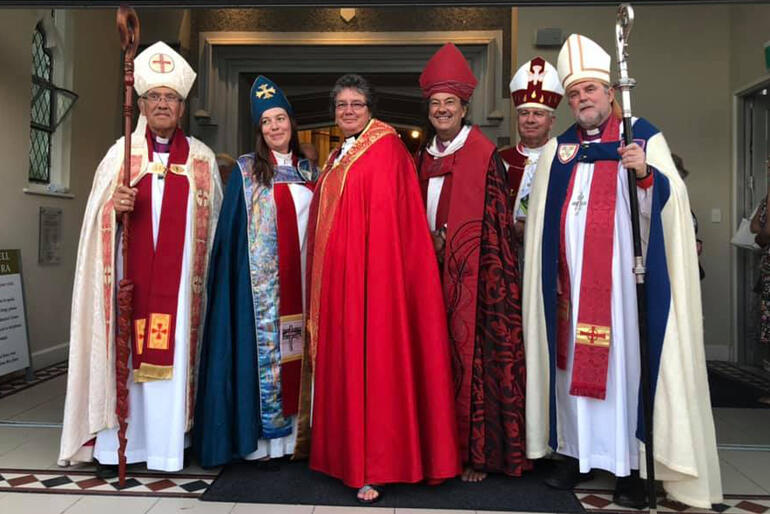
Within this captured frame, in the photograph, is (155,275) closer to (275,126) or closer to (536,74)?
(275,126)

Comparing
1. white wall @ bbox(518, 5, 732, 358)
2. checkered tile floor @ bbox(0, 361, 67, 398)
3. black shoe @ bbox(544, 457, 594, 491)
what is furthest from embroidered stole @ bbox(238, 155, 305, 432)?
white wall @ bbox(518, 5, 732, 358)

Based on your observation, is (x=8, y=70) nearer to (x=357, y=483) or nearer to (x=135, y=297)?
(x=135, y=297)

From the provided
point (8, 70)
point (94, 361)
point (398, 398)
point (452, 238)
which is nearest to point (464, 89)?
point (452, 238)

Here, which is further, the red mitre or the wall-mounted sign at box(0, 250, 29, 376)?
the wall-mounted sign at box(0, 250, 29, 376)

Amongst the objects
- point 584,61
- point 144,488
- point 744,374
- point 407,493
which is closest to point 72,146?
point 144,488

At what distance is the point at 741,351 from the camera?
5.79m

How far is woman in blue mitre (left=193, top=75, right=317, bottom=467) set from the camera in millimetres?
2986

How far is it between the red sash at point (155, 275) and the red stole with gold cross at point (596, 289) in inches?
68.2

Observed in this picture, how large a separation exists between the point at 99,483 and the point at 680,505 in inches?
93.6

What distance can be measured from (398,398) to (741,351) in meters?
4.37

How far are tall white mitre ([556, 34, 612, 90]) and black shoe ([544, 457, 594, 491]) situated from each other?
5.18ft

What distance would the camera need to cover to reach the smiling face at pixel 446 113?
2922mm

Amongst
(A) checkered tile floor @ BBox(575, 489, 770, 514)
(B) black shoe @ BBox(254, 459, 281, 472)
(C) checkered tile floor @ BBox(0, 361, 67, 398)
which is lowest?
(A) checkered tile floor @ BBox(575, 489, 770, 514)

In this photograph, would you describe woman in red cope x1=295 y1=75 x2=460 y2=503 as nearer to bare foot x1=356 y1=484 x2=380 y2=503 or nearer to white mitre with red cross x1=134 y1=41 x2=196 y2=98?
bare foot x1=356 y1=484 x2=380 y2=503
